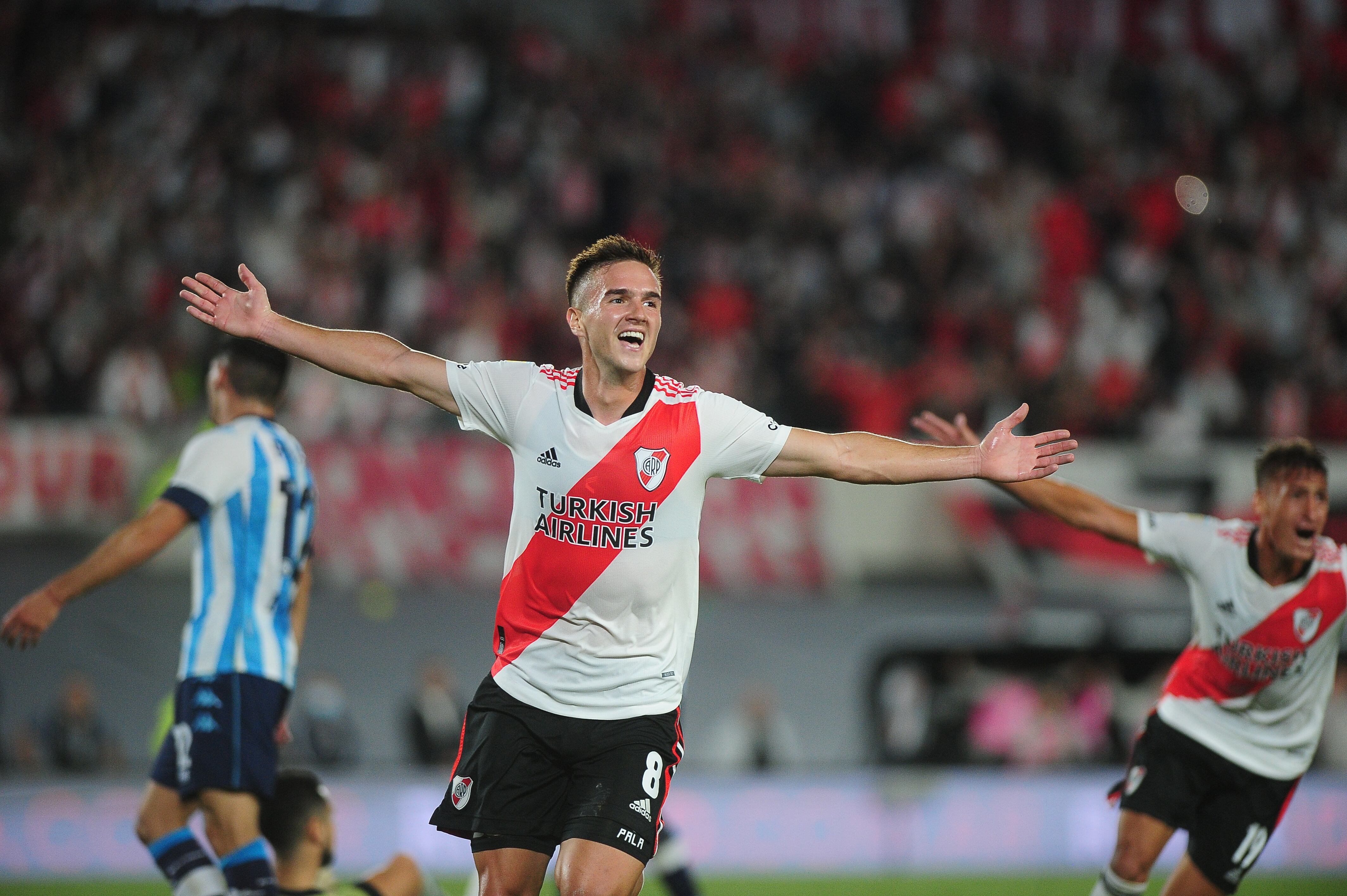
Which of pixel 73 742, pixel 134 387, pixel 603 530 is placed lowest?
pixel 73 742

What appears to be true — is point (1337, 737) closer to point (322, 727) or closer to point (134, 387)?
point (322, 727)

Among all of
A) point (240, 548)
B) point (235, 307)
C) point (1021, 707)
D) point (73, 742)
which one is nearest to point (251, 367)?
point (240, 548)

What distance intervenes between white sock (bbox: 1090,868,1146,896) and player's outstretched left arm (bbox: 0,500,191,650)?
4226mm

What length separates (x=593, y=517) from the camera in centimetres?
484

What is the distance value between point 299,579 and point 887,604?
31.0ft

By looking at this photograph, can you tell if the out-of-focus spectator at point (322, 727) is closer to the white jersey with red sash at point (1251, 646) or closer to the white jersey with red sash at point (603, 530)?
Result: the white jersey with red sash at point (603, 530)

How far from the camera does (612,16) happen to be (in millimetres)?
19484

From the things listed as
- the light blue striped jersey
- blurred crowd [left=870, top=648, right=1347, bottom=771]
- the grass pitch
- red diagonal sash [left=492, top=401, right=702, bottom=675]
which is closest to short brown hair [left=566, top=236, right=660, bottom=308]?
red diagonal sash [left=492, top=401, right=702, bottom=675]

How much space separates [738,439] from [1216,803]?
3029 mm

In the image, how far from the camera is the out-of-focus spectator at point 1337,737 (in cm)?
1356

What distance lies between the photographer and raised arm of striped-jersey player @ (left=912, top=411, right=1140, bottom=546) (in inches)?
235

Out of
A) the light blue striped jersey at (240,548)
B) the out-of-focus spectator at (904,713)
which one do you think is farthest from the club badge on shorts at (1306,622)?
the out-of-focus spectator at (904,713)

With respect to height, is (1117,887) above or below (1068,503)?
below

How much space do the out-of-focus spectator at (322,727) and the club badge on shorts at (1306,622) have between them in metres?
9.50
